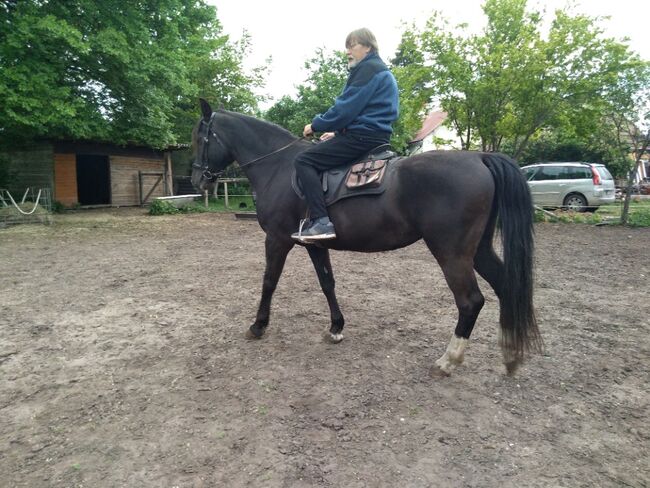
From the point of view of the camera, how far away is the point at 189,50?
1575 centimetres

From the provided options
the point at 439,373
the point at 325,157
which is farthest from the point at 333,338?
the point at 325,157

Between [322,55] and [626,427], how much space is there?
24.1m

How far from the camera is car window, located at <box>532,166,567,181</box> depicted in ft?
49.8

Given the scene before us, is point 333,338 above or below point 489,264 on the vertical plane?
below

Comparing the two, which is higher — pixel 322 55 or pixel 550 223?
pixel 322 55

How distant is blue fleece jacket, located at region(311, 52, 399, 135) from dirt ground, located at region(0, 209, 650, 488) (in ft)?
6.88

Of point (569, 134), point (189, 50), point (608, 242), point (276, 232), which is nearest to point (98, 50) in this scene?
point (189, 50)

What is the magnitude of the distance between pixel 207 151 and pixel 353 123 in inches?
65.6

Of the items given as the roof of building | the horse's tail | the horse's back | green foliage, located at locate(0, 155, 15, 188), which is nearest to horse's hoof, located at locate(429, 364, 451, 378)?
the horse's tail

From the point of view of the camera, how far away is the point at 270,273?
3.84m

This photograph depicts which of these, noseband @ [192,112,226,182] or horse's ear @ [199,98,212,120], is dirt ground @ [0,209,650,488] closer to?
noseband @ [192,112,226,182]

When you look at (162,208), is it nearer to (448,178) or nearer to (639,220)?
(448,178)

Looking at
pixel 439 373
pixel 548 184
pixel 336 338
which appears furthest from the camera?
pixel 548 184

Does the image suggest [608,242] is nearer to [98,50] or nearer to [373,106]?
[373,106]
